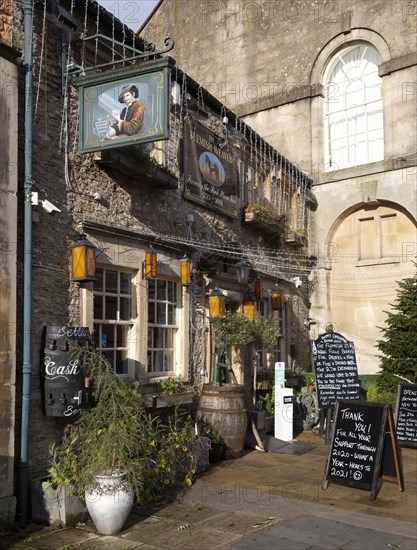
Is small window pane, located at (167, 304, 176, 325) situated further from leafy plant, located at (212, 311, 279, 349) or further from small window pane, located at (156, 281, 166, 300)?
leafy plant, located at (212, 311, 279, 349)

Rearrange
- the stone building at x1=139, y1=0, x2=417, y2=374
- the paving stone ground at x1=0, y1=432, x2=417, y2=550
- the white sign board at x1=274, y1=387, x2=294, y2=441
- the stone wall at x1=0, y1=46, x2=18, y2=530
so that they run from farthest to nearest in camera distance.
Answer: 1. the stone building at x1=139, y1=0, x2=417, y2=374
2. the white sign board at x1=274, y1=387, x2=294, y2=441
3. the stone wall at x1=0, y1=46, x2=18, y2=530
4. the paving stone ground at x1=0, y1=432, x2=417, y2=550

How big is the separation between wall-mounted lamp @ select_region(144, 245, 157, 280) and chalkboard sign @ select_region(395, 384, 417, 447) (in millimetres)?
4749

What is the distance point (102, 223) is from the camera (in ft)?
25.8

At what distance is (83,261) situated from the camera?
7.16 metres

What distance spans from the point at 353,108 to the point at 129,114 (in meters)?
10.0

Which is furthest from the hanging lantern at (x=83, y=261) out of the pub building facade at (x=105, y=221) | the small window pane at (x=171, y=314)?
the small window pane at (x=171, y=314)

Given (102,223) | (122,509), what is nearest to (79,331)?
(102,223)

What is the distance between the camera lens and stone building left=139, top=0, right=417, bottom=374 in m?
14.6

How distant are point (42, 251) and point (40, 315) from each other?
74 centimetres

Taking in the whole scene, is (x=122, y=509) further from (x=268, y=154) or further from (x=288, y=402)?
(x=268, y=154)

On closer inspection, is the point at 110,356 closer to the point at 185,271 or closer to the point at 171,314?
the point at 171,314

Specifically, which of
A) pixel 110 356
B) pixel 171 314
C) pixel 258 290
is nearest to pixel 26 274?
pixel 110 356

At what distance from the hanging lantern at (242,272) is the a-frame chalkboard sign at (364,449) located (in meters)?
3.97

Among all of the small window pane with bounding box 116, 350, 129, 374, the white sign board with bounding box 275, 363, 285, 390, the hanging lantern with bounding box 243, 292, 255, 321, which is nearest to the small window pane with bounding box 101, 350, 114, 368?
the small window pane with bounding box 116, 350, 129, 374
